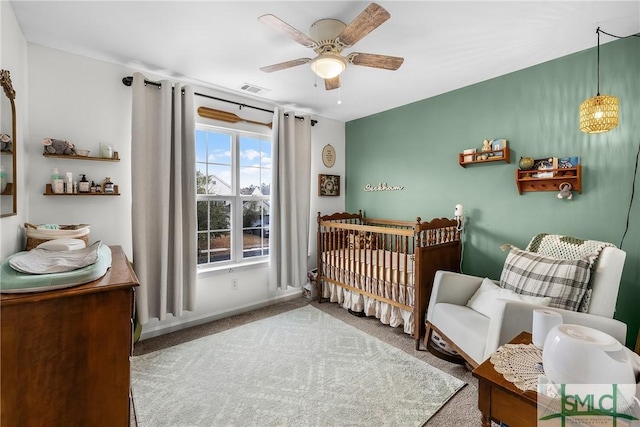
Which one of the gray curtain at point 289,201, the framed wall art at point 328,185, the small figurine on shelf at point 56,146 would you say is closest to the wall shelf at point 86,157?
the small figurine on shelf at point 56,146

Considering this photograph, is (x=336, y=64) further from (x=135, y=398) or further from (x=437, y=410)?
(x=135, y=398)

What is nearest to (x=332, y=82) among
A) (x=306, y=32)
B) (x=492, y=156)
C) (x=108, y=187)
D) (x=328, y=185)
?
(x=306, y=32)

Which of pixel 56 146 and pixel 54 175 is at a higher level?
pixel 56 146

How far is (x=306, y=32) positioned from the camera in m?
1.95

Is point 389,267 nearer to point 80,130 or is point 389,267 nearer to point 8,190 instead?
point 8,190

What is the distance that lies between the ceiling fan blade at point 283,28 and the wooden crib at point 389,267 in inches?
64.1

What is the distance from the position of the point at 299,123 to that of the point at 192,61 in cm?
142

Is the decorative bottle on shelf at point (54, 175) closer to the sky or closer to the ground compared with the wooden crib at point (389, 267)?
closer to the sky

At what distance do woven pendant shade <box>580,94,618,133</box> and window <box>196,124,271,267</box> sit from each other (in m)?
2.86

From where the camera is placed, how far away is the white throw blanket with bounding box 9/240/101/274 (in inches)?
46.7

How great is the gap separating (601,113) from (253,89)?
2839mm

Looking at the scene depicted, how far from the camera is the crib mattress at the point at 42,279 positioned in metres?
1.04

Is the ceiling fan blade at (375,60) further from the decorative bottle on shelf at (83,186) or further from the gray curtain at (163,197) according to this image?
the decorative bottle on shelf at (83,186)

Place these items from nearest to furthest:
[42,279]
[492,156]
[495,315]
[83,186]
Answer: [42,279] < [495,315] < [83,186] < [492,156]
